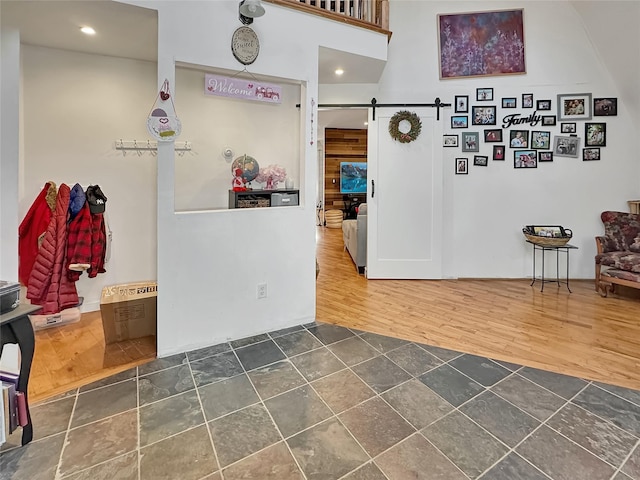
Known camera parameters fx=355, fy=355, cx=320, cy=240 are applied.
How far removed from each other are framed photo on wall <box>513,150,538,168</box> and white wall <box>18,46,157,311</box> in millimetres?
4168

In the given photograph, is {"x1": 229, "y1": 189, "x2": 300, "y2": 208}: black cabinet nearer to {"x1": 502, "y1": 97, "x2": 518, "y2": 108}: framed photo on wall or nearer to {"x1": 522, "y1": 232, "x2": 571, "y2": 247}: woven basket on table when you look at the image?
{"x1": 522, "y1": 232, "x2": 571, "y2": 247}: woven basket on table

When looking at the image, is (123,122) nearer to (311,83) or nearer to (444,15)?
(311,83)

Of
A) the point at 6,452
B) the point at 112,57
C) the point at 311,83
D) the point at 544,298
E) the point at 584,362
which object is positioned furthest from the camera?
the point at 544,298

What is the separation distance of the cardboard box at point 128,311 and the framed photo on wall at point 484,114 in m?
4.09

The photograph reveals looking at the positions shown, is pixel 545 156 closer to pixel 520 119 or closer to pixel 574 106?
pixel 520 119

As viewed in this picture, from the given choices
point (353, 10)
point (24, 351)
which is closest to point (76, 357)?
point (24, 351)

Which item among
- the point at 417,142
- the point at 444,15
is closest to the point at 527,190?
the point at 417,142

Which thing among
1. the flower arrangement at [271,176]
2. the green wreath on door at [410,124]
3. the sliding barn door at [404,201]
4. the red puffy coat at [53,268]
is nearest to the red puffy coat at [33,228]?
the red puffy coat at [53,268]

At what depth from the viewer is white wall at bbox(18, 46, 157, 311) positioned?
2857 millimetres

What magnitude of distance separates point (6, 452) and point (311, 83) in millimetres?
2830

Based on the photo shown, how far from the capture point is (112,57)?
3070mm

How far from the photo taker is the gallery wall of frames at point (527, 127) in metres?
4.33

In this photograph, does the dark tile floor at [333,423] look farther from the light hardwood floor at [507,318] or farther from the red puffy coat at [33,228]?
the red puffy coat at [33,228]

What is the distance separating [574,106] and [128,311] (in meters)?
5.29
